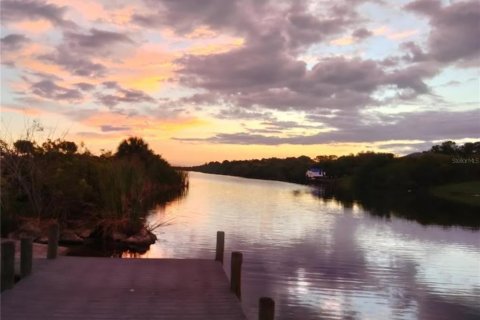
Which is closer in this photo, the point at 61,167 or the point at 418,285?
the point at 418,285

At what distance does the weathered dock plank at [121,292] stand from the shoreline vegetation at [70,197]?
8050 mm

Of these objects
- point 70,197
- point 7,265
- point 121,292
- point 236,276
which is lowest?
point 121,292

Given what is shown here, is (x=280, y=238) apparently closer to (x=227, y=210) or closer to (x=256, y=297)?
(x=256, y=297)

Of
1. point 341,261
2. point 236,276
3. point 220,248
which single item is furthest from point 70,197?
point 236,276

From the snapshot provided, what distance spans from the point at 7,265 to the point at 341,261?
13.6 meters

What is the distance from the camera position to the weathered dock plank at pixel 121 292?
9266 millimetres

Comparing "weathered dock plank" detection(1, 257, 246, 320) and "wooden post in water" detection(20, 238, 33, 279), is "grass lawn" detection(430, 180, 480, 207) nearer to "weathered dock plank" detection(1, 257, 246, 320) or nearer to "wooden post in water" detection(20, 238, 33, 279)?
"weathered dock plank" detection(1, 257, 246, 320)

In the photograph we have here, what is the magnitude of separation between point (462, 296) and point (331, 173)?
134375mm

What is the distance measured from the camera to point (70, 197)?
23.1 metres

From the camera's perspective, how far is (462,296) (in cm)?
1547

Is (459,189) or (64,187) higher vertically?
(64,187)

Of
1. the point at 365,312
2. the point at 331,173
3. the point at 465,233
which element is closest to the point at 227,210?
the point at 465,233

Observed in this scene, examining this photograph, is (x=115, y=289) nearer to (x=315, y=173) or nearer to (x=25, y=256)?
(x=25, y=256)

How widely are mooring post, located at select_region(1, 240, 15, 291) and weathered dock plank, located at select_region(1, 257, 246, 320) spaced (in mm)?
184
